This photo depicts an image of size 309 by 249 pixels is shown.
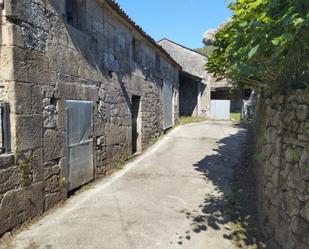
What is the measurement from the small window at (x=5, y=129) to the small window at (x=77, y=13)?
2602mm

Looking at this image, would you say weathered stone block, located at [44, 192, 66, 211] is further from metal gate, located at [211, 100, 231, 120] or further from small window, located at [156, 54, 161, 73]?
metal gate, located at [211, 100, 231, 120]

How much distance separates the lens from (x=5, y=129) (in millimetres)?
3814

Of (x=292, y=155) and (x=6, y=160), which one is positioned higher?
(x=292, y=155)

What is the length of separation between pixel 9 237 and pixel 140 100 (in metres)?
6.02

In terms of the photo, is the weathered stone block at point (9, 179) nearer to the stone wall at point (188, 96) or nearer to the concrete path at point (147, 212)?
the concrete path at point (147, 212)

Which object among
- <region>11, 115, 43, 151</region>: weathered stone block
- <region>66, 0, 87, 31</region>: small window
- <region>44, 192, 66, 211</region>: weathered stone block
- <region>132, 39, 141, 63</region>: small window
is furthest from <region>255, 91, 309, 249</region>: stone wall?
<region>132, 39, 141, 63</region>: small window

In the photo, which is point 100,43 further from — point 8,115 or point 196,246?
point 196,246

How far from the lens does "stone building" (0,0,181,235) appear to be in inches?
153

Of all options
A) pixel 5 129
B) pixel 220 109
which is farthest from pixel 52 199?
pixel 220 109

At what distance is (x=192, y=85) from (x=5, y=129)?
54.6 ft

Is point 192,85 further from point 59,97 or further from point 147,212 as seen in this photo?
point 147,212

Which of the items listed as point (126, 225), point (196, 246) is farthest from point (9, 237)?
point (196, 246)

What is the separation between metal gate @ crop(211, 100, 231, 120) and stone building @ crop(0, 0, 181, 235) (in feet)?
41.7

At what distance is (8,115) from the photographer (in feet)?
12.7
